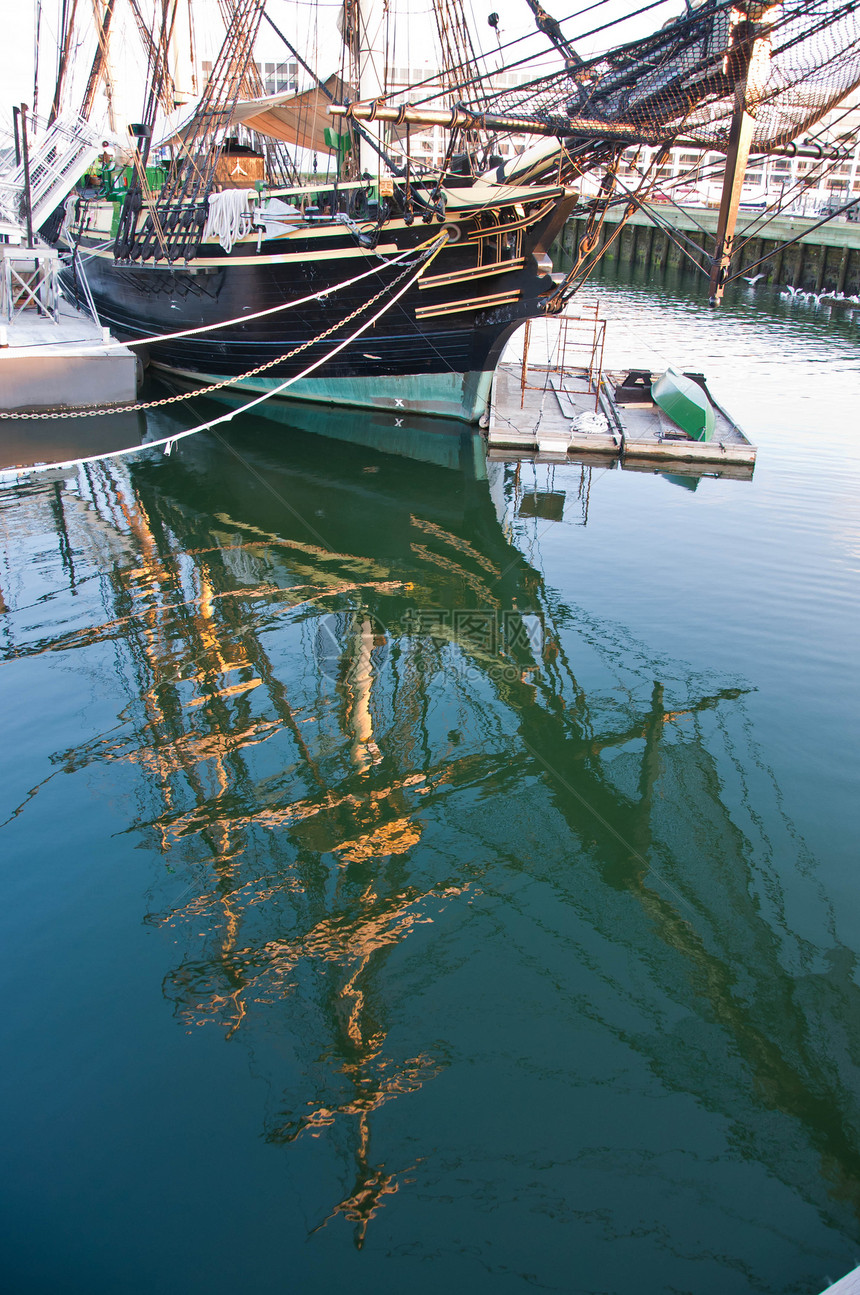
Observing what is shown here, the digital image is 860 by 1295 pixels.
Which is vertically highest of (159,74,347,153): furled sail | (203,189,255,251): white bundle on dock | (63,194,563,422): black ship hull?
(159,74,347,153): furled sail

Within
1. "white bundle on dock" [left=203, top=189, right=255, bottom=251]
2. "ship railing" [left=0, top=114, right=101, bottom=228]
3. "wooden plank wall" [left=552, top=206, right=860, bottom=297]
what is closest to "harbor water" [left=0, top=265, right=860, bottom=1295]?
"white bundle on dock" [left=203, top=189, right=255, bottom=251]

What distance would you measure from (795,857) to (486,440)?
13098 millimetres

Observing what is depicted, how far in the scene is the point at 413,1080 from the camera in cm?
448

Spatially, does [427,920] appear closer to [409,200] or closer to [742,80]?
[742,80]

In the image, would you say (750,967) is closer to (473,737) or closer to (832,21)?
(473,737)

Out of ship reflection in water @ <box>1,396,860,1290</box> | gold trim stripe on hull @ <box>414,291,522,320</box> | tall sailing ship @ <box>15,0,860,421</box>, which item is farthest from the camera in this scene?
gold trim stripe on hull @ <box>414,291,522,320</box>

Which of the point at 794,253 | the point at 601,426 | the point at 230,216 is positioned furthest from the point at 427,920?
the point at 794,253

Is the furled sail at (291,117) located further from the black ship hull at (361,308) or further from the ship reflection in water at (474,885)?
the ship reflection in water at (474,885)

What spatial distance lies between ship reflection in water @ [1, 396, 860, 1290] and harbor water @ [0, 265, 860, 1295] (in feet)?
0.09

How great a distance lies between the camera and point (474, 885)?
5910mm

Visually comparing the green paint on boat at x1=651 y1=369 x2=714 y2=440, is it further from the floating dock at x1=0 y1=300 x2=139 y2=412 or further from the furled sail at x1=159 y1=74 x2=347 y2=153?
the floating dock at x1=0 y1=300 x2=139 y2=412

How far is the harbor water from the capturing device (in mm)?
3869

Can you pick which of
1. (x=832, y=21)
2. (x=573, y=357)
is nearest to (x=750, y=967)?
(x=832, y=21)

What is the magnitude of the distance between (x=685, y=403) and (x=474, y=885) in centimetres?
1487
